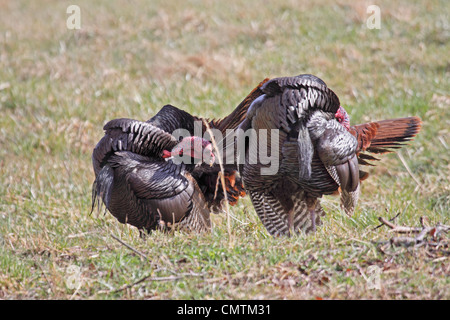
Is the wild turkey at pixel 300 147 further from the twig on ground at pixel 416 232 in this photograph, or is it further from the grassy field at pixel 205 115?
the twig on ground at pixel 416 232

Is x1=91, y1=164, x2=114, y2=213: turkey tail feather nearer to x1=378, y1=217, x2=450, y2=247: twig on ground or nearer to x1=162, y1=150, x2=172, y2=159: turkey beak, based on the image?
x1=162, y1=150, x2=172, y2=159: turkey beak

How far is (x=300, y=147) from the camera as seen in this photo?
4379 mm

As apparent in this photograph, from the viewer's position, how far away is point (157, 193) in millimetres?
4758

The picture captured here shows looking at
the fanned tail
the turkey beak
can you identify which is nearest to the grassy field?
the fanned tail

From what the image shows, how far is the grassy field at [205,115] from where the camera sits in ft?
12.4

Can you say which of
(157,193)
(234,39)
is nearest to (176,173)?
(157,193)

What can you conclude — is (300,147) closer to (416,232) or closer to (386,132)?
(416,232)

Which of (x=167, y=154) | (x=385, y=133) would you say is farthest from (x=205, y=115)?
(x=385, y=133)

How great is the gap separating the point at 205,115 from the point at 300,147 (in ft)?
11.4

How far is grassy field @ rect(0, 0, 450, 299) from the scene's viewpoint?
378 cm

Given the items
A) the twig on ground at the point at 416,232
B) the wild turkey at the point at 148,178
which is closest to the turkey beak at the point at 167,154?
the wild turkey at the point at 148,178

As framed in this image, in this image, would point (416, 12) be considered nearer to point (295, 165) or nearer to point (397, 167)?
point (397, 167)

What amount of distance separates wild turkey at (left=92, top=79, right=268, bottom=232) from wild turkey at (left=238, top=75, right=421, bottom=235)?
364 millimetres
